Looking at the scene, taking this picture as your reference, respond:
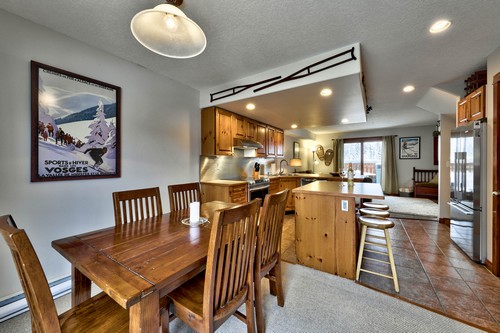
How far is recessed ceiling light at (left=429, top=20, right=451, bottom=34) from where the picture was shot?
1690 mm

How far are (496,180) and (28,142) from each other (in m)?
4.63

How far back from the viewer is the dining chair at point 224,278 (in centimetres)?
95

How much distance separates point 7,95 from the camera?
63.6 inches

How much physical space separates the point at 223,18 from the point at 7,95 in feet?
6.32

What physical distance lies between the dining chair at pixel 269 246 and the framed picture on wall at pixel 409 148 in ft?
25.8

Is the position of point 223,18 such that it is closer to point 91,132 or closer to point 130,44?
point 130,44

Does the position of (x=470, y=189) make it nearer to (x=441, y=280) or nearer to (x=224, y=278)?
(x=441, y=280)

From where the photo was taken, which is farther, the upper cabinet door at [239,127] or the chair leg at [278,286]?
the upper cabinet door at [239,127]

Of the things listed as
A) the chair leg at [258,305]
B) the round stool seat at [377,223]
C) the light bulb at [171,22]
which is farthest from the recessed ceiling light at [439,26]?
the chair leg at [258,305]

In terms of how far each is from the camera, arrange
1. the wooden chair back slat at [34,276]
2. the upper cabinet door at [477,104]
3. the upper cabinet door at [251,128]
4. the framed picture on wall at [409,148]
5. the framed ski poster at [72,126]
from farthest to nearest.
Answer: the framed picture on wall at [409,148] < the upper cabinet door at [251,128] < the upper cabinet door at [477,104] < the framed ski poster at [72,126] < the wooden chair back slat at [34,276]

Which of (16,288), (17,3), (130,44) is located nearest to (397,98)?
(130,44)

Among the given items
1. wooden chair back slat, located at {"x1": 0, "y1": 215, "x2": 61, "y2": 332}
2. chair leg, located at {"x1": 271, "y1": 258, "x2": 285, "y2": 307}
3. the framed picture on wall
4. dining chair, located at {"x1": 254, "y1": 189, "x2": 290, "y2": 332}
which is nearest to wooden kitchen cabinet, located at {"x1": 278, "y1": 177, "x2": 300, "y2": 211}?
dining chair, located at {"x1": 254, "y1": 189, "x2": 290, "y2": 332}

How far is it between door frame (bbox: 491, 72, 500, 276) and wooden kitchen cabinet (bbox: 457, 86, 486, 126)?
22 centimetres

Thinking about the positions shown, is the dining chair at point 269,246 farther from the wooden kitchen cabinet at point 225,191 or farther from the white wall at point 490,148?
the white wall at point 490,148
